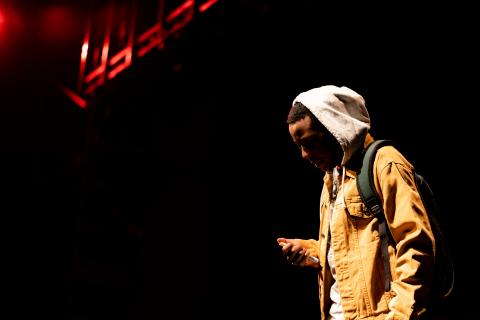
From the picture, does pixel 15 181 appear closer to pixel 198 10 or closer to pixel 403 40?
pixel 198 10

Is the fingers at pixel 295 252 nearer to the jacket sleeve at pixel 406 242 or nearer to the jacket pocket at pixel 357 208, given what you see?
the jacket pocket at pixel 357 208

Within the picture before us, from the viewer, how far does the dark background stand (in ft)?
9.26

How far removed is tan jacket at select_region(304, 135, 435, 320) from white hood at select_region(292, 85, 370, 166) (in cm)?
7

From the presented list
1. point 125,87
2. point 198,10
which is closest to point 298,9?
point 198,10

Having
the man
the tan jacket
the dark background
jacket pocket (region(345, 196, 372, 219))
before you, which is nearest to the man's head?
the man

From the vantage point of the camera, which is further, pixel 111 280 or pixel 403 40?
pixel 111 280

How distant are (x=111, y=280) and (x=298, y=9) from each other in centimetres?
321

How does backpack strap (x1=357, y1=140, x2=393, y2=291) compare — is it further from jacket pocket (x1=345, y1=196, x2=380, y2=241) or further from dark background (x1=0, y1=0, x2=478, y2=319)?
dark background (x1=0, y1=0, x2=478, y2=319)

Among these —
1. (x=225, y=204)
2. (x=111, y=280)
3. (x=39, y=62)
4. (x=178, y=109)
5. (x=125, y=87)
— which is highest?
(x=39, y=62)

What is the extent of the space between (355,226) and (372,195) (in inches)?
5.6

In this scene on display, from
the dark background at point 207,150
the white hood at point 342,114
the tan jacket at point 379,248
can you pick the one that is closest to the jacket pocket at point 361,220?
the tan jacket at point 379,248

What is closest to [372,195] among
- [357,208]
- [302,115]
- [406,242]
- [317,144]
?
[357,208]

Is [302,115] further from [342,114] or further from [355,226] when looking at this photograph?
[355,226]

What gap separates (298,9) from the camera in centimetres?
341
